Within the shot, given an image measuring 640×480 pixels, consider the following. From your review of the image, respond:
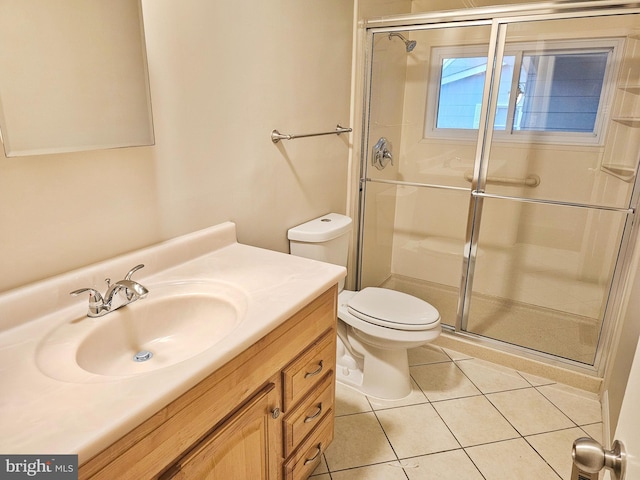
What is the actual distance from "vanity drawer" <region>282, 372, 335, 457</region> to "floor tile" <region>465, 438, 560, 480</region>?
693mm

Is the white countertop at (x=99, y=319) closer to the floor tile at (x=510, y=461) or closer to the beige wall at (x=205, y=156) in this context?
the beige wall at (x=205, y=156)

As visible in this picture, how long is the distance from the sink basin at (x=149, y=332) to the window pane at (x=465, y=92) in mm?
2029

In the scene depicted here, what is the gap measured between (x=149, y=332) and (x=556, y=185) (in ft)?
8.00

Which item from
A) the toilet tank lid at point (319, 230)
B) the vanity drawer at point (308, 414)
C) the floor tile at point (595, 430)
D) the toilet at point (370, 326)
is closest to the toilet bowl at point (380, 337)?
the toilet at point (370, 326)

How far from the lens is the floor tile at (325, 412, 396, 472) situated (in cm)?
169

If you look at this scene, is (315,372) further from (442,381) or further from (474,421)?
(442,381)

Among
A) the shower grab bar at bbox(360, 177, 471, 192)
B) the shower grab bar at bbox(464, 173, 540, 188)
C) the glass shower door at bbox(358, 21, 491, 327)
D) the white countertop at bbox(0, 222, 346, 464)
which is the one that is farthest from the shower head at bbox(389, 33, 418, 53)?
the white countertop at bbox(0, 222, 346, 464)

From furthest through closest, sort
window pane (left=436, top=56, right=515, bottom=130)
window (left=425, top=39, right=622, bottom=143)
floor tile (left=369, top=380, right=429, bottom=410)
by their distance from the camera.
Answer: window pane (left=436, top=56, right=515, bottom=130) → window (left=425, top=39, right=622, bottom=143) → floor tile (left=369, top=380, right=429, bottom=410)

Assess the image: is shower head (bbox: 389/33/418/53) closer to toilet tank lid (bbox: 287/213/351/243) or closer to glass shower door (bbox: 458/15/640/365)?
glass shower door (bbox: 458/15/640/365)

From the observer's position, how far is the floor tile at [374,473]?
1615 millimetres

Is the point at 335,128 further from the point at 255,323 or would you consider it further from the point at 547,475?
the point at 547,475

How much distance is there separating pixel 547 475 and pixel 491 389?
538 millimetres

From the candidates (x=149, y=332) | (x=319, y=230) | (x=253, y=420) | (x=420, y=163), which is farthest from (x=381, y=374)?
(x=420, y=163)

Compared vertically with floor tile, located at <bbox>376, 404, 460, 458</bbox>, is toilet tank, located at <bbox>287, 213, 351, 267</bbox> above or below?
above
